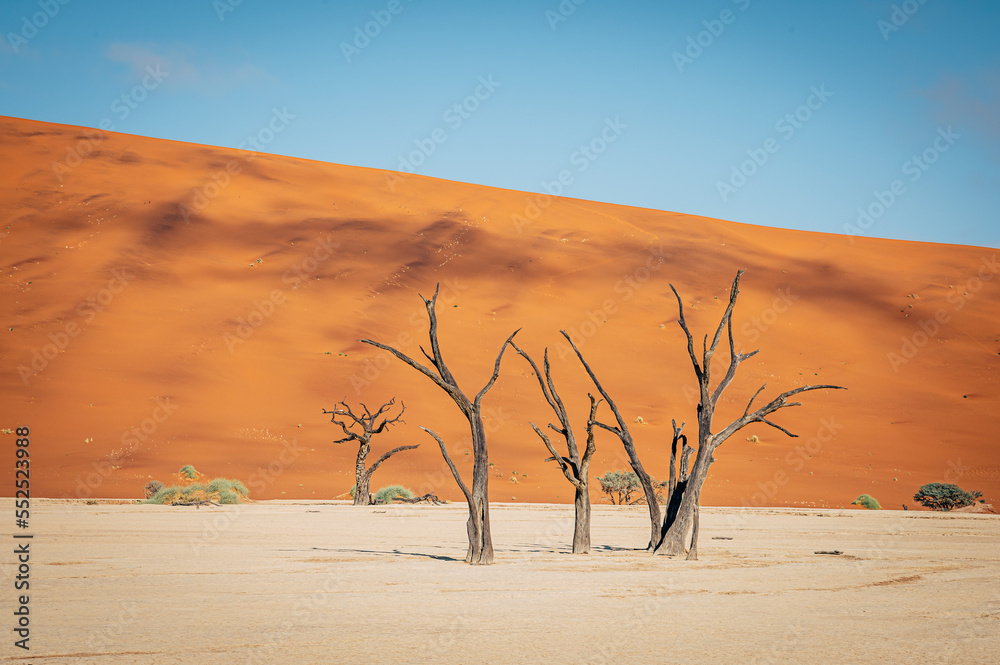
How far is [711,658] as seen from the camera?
6078 millimetres

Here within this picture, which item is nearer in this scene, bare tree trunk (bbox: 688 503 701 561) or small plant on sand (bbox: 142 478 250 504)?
bare tree trunk (bbox: 688 503 701 561)

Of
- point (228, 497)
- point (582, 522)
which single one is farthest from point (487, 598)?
point (228, 497)

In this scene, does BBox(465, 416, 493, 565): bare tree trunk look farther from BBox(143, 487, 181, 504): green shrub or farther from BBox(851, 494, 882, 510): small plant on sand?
BBox(851, 494, 882, 510): small plant on sand

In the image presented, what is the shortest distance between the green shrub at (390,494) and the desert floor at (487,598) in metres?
10.2

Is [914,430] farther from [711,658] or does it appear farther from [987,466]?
[711,658]

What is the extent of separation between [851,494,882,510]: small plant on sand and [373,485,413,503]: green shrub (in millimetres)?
15810

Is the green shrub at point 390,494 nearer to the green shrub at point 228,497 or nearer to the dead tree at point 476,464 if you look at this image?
the green shrub at point 228,497

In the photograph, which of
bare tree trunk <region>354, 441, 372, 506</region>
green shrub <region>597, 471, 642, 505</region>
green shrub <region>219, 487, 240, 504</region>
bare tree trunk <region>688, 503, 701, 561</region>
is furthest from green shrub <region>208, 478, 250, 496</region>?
bare tree trunk <region>688, 503, 701, 561</region>

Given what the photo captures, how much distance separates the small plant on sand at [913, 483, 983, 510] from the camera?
28.9m

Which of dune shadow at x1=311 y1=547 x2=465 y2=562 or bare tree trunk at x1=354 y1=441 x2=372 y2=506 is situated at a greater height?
dune shadow at x1=311 y1=547 x2=465 y2=562

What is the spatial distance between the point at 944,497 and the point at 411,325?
86.0ft

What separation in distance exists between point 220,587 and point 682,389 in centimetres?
3415

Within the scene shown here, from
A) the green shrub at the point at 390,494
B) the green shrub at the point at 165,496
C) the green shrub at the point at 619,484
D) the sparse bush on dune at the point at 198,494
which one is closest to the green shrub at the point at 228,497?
the sparse bush on dune at the point at 198,494

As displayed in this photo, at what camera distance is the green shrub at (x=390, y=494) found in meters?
27.7
